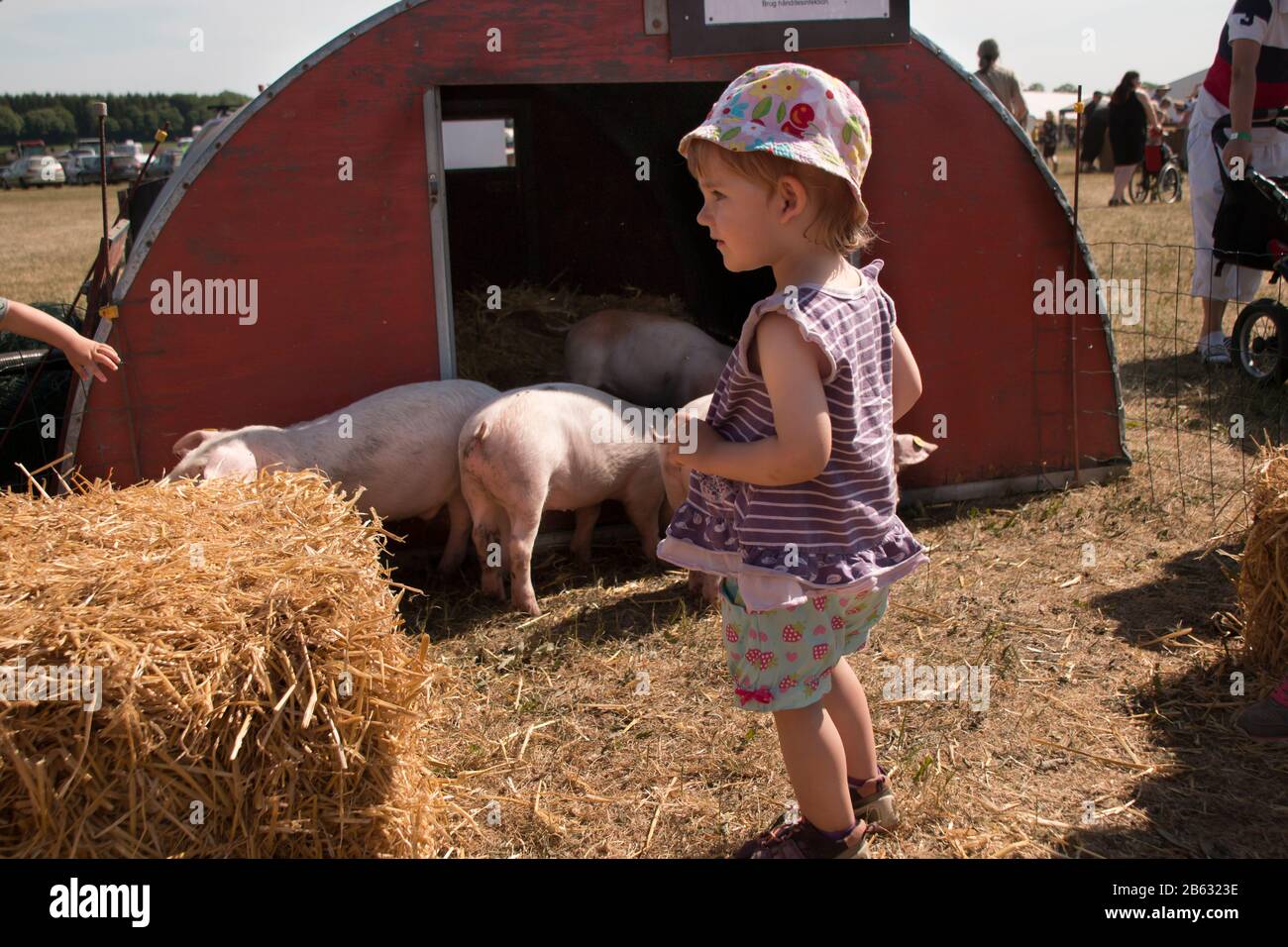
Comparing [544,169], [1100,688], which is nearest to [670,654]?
[1100,688]

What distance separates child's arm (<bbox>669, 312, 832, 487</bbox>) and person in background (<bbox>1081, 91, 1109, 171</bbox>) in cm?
2689

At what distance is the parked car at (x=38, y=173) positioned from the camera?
1816 inches

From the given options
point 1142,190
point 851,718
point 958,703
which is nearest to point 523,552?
point 958,703

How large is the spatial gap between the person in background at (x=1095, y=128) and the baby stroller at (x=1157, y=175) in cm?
421

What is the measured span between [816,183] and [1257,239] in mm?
5973

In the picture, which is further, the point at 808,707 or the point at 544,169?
the point at 544,169

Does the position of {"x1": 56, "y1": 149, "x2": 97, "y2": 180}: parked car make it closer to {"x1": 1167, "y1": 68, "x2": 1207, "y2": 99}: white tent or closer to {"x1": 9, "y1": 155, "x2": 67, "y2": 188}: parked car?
{"x1": 9, "y1": 155, "x2": 67, "y2": 188}: parked car

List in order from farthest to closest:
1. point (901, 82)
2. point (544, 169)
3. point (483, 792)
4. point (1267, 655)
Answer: point (544, 169)
point (901, 82)
point (1267, 655)
point (483, 792)

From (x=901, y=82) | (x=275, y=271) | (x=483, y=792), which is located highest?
(x=901, y=82)

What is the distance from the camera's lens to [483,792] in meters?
3.67

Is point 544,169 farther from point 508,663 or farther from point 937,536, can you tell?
point 508,663

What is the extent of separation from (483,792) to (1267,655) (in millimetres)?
2793

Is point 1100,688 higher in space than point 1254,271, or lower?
lower

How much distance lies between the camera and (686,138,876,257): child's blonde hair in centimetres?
245
